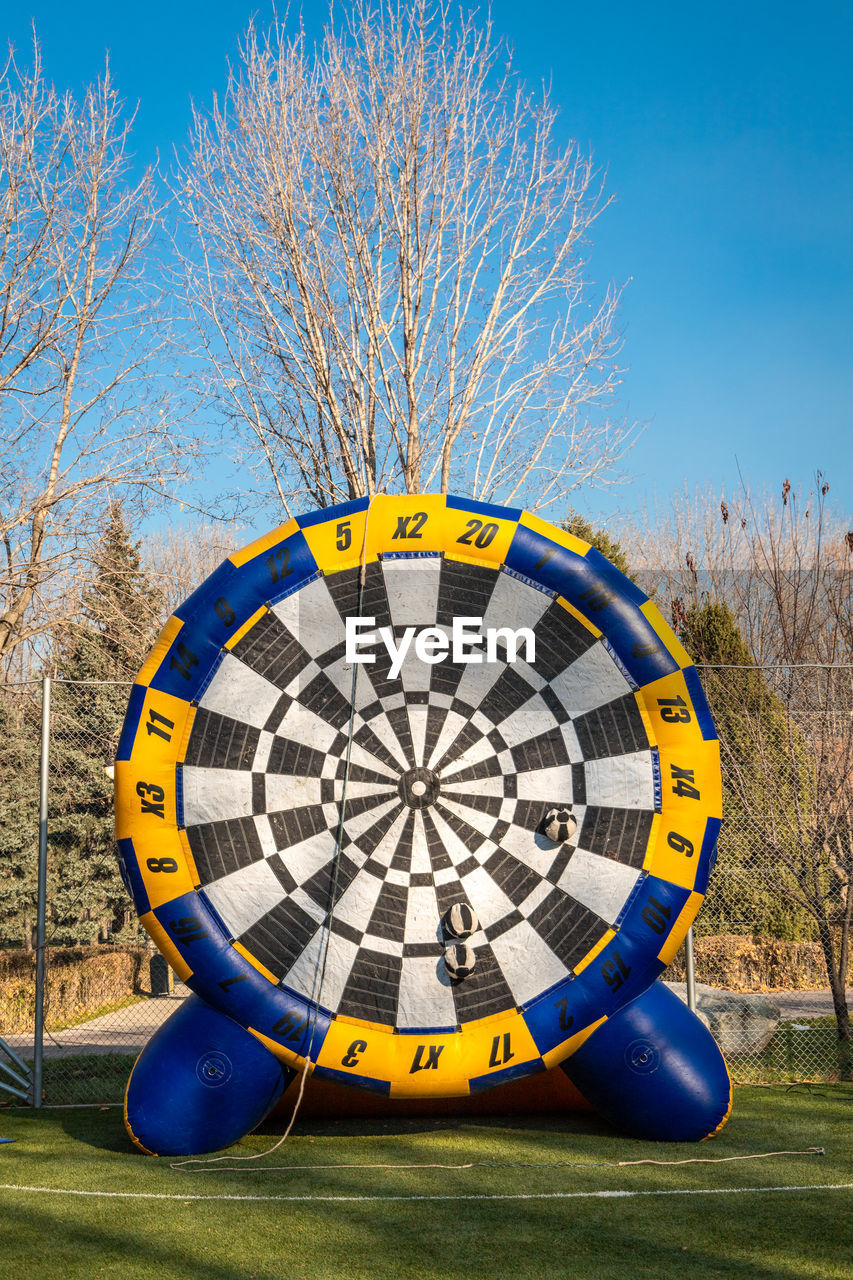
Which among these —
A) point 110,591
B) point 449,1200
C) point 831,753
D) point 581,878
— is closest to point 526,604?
point 581,878

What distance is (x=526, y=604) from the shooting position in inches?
189

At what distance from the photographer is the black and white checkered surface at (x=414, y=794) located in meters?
4.63

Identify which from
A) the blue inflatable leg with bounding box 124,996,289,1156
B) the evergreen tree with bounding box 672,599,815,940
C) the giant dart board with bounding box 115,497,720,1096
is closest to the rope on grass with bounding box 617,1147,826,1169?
the giant dart board with bounding box 115,497,720,1096

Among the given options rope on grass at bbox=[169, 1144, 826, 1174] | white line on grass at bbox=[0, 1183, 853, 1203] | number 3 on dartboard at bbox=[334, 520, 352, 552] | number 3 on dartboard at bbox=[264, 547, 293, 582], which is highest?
number 3 on dartboard at bbox=[334, 520, 352, 552]

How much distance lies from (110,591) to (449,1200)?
9054 millimetres

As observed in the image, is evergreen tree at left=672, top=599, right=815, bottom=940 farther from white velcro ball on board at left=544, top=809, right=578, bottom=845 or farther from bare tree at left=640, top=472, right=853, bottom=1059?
white velcro ball on board at left=544, top=809, right=578, bottom=845

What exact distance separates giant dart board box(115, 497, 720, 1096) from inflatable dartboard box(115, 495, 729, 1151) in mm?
10

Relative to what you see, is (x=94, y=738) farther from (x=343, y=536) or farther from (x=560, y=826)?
(x=560, y=826)

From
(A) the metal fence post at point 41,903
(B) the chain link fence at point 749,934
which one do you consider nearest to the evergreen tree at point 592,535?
(B) the chain link fence at point 749,934

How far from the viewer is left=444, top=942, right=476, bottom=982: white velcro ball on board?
452 cm

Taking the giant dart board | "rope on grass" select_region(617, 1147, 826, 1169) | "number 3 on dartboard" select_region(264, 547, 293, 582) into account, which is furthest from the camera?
"number 3 on dartboard" select_region(264, 547, 293, 582)

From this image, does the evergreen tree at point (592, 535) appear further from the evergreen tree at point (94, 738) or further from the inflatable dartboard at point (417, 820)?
the inflatable dartboard at point (417, 820)

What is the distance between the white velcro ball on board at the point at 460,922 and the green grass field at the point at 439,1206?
1.01 m

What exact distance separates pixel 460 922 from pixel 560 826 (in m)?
0.62
